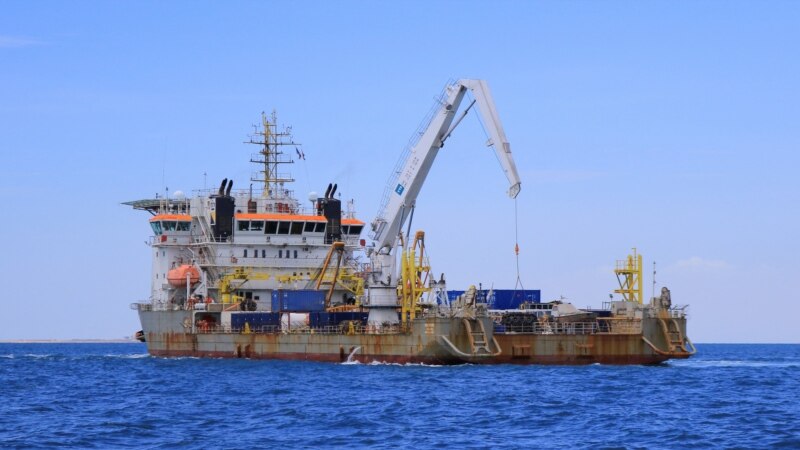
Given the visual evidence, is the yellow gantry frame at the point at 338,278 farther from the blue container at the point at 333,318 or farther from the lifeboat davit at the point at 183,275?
the lifeboat davit at the point at 183,275

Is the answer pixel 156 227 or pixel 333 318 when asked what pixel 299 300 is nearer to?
pixel 333 318

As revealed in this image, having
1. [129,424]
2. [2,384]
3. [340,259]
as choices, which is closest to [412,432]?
[129,424]

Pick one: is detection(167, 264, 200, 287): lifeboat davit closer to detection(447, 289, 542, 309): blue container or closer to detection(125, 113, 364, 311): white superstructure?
detection(125, 113, 364, 311): white superstructure

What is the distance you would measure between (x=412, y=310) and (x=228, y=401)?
54.1ft

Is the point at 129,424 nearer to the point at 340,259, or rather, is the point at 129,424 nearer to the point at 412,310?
the point at 412,310

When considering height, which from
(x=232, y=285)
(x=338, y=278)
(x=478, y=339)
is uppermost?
(x=338, y=278)

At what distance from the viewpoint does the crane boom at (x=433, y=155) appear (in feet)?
225

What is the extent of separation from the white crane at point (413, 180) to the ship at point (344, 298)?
8 centimetres

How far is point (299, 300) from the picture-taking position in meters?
74.1

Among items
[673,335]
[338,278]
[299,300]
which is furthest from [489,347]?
[338,278]

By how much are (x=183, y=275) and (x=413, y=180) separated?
682 inches

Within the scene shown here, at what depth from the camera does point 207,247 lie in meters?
81.7

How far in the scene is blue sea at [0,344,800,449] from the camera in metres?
37.3

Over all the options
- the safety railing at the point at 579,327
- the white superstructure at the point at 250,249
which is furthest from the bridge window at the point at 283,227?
the safety railing at the point at 579,327
